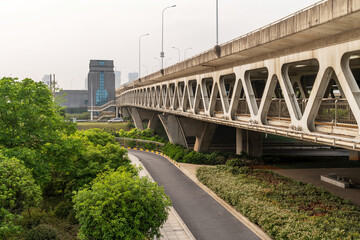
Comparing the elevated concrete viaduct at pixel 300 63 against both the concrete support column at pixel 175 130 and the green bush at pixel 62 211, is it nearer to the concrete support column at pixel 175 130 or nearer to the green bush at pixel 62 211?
the green bush at pixel 62 211

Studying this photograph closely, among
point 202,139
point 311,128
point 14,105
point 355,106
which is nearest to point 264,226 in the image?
point 311,128

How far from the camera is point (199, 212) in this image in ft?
64.3

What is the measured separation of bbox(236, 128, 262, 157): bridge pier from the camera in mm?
32156

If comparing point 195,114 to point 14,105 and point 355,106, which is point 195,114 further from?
point 355,106

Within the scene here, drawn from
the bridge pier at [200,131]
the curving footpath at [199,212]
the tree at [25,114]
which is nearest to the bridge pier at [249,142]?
the bridge pier at [200,131]

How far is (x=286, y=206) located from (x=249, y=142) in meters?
15.0

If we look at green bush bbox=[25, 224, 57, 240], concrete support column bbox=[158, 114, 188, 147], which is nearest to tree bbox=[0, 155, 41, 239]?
green bush bbox=[25, 224, 57, 240]

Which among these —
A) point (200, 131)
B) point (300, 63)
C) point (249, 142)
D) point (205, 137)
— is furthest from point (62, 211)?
point (200, 131)

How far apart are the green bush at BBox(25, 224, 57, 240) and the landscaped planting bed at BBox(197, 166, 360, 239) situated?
31.9 ft

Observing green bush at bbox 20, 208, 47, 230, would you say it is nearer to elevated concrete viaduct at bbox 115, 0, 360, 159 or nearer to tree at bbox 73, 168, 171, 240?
tree at bbox 73, 168, 171, 240

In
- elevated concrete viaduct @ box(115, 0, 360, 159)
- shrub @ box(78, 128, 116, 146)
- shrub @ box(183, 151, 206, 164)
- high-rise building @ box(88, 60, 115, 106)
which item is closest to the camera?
elevated concrete viaduct @ box(115, 0, 360, 159)

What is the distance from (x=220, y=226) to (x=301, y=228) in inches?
172

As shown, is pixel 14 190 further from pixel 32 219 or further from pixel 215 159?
pixel 215 159

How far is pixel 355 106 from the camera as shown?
11617mm
